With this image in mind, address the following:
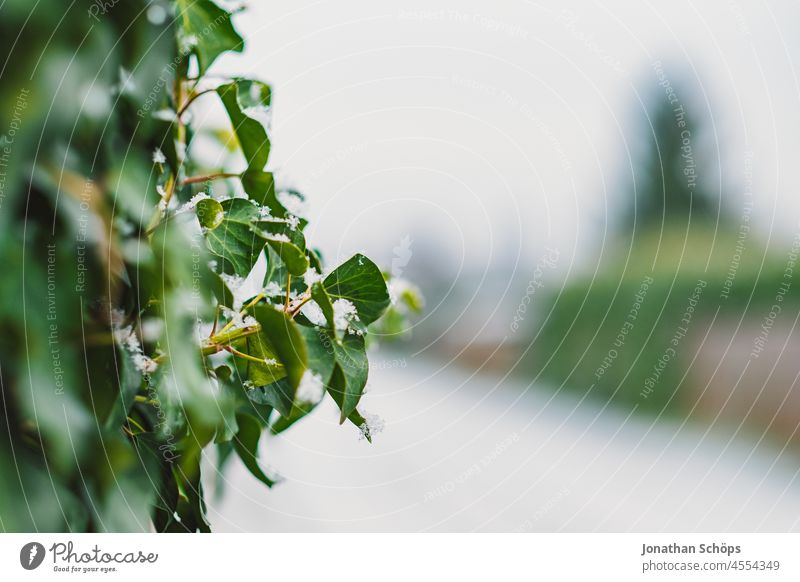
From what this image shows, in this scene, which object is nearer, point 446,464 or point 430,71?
point 430,71

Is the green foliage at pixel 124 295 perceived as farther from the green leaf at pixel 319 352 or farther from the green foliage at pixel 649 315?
the green foliage at pixel 649 315

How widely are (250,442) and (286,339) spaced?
0.38ft

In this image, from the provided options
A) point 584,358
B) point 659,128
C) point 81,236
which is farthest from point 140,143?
point 659,128

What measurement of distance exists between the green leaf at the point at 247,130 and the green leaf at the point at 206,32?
2cm

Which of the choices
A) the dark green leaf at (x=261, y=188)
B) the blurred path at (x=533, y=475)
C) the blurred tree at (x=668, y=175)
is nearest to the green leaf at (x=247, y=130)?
the dark green leaf at (x=261, y=188)

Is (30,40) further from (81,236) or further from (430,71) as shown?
(430,71)

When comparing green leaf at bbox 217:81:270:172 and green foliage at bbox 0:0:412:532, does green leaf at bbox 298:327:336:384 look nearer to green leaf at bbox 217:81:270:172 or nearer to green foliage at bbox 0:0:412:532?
green foliage at bbox 0:0:412:532

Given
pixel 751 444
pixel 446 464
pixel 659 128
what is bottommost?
pixel 446 464

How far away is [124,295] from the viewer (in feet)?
0.88

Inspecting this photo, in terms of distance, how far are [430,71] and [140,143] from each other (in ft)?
0.79

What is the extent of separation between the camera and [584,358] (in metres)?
3.21

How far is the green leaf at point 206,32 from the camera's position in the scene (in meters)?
0.31
